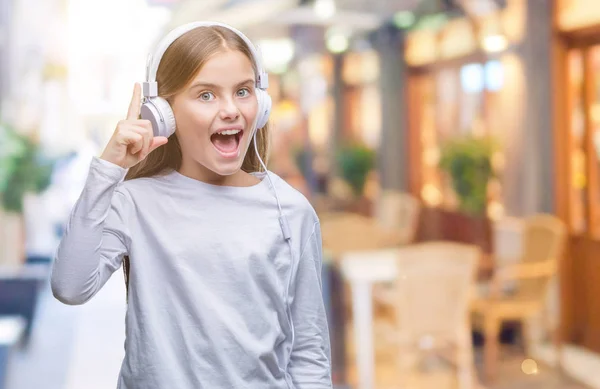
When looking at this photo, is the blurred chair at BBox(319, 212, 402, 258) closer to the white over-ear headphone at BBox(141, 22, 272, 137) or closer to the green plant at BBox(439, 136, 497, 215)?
the green plant at BBox(439, 136, 497, 215)

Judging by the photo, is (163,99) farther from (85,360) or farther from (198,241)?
(85,360)

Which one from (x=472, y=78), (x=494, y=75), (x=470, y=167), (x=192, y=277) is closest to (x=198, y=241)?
(x=192, y=277)

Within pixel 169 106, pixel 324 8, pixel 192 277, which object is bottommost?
pixel 192 277

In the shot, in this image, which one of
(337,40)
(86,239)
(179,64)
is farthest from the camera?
(337,40)

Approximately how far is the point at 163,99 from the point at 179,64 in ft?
0.17

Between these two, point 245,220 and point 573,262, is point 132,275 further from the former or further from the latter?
point 573,262

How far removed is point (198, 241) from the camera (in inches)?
42.2

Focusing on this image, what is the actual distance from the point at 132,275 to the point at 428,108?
7.60 m

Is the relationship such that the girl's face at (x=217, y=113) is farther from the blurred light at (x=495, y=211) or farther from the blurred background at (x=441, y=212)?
the blurred light at (x=495, y=211)

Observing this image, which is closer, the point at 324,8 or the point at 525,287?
the point at 525,287

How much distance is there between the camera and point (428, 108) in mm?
8422

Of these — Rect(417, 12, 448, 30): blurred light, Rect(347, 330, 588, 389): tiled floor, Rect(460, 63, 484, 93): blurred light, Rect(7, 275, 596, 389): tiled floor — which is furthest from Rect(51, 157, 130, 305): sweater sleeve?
Rect(417, 12, 448, 30): blurred light

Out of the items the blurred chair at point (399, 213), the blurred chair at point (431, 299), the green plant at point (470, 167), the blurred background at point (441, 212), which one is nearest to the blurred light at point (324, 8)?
the blurred background at point (441, 212)

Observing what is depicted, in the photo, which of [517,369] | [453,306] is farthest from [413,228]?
[453,306]
